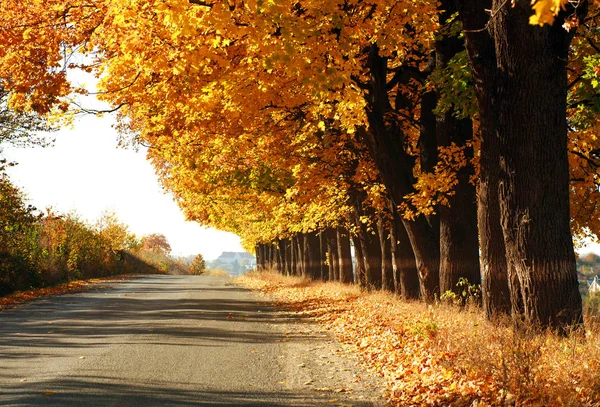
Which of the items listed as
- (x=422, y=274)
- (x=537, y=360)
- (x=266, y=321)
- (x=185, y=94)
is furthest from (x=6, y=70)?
(x=537, y=360)

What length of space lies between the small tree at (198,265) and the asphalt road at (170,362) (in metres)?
67.8

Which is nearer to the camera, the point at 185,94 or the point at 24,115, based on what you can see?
the point at 185,94

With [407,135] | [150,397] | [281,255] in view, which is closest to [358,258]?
[407,135]

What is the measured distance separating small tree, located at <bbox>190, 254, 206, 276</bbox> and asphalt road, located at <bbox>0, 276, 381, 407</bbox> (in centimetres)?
6776

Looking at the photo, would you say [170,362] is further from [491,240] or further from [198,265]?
[198,265]

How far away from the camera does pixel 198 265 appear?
292ft

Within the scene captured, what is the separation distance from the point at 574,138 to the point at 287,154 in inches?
361

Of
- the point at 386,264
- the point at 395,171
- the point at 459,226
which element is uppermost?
the point at 395,171

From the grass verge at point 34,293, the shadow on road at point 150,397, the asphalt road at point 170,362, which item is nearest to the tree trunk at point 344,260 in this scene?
the grass verge at point 34,293

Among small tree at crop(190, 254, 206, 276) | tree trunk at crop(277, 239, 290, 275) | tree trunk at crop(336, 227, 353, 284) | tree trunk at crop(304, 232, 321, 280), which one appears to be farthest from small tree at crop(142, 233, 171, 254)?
tree trunk at crop(336, 227, 353, 284)

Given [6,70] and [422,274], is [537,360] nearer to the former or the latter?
[422,274]

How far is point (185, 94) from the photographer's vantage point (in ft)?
51.3

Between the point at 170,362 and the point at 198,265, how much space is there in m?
78.0

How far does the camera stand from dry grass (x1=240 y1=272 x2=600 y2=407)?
7777 mm
